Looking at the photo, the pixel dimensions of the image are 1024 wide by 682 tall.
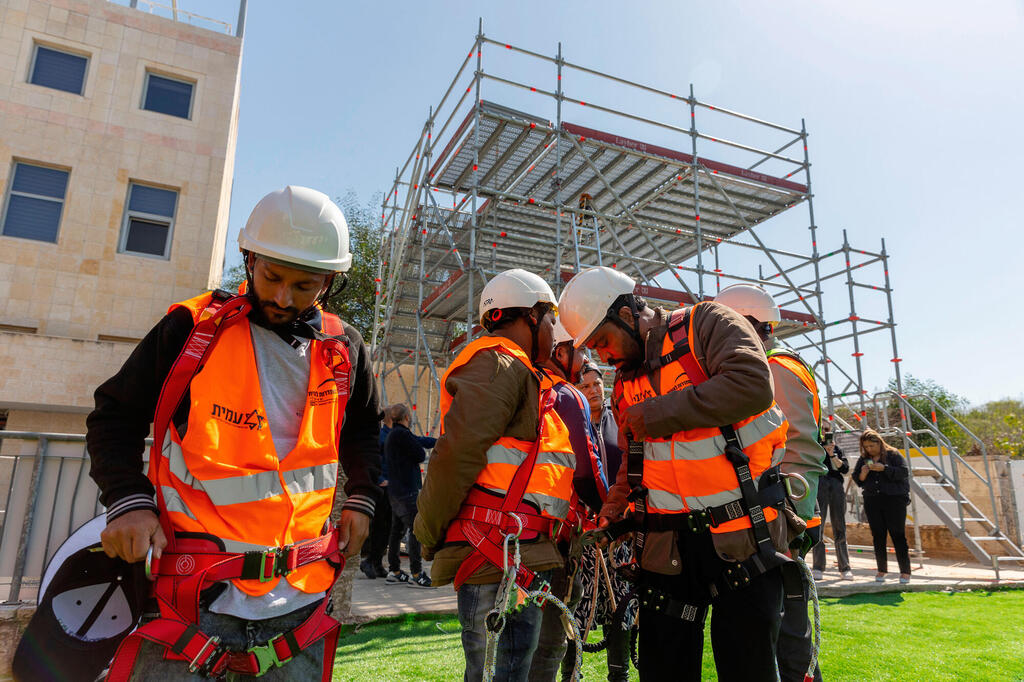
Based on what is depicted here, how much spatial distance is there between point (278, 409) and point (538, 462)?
1113 millimetres

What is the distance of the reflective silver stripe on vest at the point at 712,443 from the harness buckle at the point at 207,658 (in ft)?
5.49

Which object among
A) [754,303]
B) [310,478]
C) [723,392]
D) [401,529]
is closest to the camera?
[310,478]

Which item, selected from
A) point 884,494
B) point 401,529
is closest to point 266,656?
point 401,529

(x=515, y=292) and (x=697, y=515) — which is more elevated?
(x=515, y=292)

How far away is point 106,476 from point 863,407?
46.7ft

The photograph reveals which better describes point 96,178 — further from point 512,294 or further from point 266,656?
point 266,656

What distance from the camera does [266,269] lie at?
1.88 metres

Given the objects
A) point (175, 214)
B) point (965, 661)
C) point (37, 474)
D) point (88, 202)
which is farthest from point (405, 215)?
point (965, 661)

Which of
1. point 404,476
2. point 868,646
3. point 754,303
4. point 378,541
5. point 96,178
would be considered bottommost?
point 868,646

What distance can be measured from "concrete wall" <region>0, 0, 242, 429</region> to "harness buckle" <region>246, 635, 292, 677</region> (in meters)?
12.4

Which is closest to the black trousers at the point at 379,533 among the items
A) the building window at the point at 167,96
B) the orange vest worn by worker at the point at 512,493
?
the orange vest worn by worker at the point at 512,493

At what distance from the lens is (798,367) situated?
11.0 ft

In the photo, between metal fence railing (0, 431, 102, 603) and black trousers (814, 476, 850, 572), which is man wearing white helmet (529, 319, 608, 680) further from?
black trousers (814, 476, 850, 572)

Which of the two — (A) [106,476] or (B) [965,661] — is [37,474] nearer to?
(A) [106,476]
